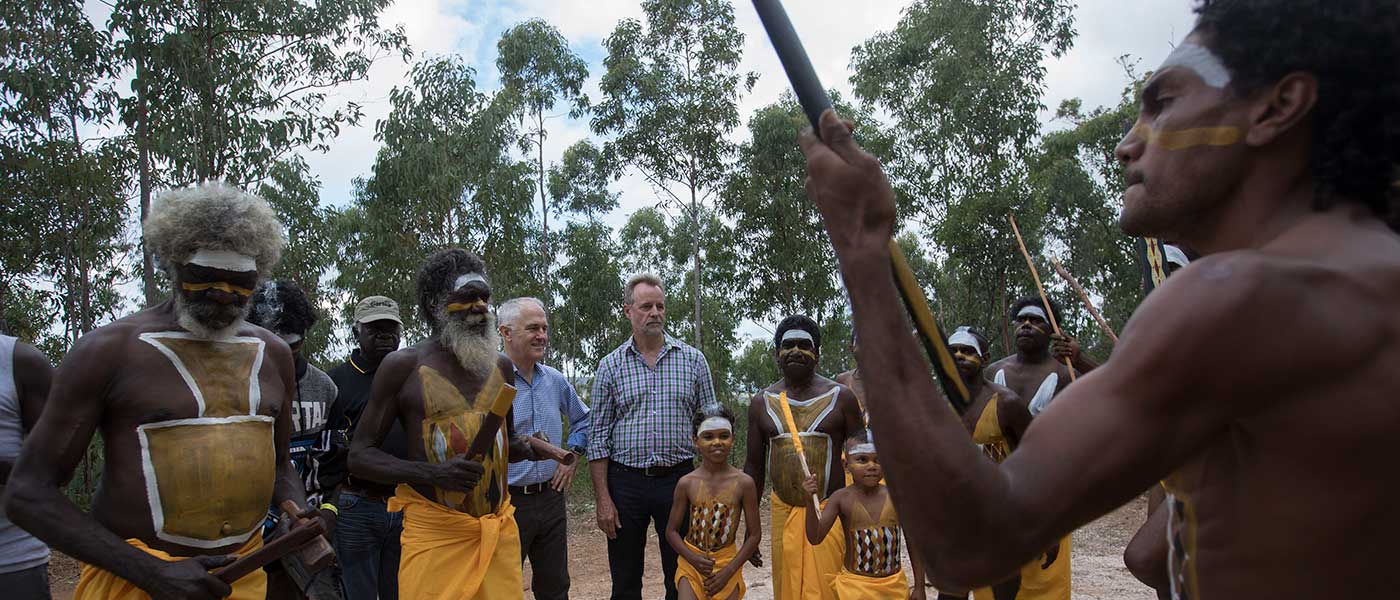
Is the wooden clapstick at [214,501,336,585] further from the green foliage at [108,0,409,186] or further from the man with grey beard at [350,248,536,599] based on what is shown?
the green foliage at [108,0,409,186]

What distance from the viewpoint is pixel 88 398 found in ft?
10.2

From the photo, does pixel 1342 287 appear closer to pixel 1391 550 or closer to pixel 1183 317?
pixel 1183 317

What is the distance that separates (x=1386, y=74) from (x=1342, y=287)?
0.36 m

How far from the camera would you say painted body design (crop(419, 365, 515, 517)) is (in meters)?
4.59

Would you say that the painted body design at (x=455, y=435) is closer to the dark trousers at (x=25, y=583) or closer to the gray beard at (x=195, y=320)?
the gray beard at (x=195, y=320)

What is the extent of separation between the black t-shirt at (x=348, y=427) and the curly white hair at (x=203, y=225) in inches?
86.6

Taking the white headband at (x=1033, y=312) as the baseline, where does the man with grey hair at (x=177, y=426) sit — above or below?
below

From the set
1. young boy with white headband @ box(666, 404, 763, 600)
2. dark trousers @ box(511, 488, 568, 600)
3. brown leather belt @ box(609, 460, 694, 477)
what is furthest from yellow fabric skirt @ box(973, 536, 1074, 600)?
dark trousers @ box(511, 488, 568, 600)

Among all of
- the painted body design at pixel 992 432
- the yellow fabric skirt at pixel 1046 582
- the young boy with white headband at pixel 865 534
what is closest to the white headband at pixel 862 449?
the young boy with white headband at pixel 865 534

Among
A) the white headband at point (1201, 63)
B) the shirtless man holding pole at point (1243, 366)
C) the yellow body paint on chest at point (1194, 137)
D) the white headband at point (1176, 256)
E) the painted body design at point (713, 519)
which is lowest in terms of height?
the painted body design at point (713, 519)

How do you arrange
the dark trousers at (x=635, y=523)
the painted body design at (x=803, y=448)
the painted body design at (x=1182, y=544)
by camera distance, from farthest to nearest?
the dark trousers at (x=635, y=523) < the painted body design at (x=803, y=448) < the painted body design at (x=1182, y=544)

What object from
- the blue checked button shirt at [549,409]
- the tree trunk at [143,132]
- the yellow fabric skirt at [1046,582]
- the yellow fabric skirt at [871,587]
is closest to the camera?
the yellow fabric skirt at [1046,582]

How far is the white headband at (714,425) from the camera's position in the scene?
627 centimetres

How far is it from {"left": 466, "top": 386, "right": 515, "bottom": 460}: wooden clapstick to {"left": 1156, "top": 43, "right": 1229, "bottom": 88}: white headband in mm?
3085
